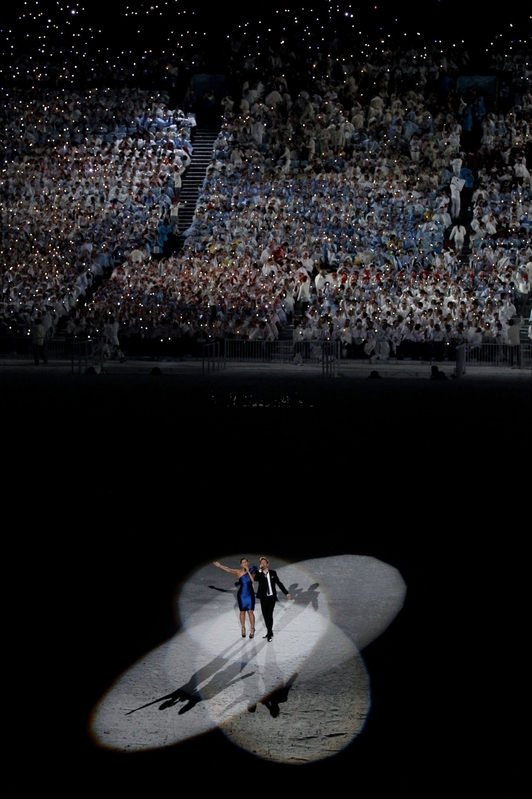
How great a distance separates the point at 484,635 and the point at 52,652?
9.87 ft

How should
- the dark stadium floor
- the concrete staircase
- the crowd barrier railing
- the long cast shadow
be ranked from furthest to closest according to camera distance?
the concrete staircase
the crowd barrier railing
the long cast shadow
the dark stadium floor

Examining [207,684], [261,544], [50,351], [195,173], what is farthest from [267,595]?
[195,173]

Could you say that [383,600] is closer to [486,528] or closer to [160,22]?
[486,528]

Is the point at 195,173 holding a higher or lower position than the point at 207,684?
higher

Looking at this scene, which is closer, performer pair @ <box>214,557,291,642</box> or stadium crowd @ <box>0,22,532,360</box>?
performer pair @ <box>214,557,291,642</box>

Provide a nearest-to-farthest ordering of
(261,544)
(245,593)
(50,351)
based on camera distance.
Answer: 1. (245,593)
2. (261,544)
3. (50,351)

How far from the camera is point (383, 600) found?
24.4ft

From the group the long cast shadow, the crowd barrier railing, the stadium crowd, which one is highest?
the stadium crowd

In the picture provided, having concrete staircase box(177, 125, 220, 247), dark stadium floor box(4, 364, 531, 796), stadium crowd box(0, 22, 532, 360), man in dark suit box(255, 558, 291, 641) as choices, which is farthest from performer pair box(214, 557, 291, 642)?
concrete staircase box(177, 125, 220, 247)

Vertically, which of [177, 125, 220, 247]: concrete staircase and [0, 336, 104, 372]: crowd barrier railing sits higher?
[177, 125, 220, 247]: concrete staircase

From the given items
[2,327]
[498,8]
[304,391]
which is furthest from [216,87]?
[304,391]

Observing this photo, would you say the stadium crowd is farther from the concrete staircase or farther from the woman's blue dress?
the woman's blue dress

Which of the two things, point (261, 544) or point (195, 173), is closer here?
point (261, 544)

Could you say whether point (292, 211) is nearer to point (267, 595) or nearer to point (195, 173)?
point (195, 173)
